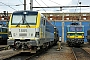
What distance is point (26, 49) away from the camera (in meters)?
15.4

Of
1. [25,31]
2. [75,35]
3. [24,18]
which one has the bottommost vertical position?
[75,35]

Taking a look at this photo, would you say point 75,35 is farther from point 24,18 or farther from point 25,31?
point 25,31

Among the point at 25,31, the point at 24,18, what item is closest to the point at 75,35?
the point at 24,18

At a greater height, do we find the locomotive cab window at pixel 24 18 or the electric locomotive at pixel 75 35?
the locomotive cab window at pixel 24 18

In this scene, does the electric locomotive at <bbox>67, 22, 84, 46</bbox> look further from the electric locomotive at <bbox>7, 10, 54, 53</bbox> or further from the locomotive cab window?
the locomotive cab window

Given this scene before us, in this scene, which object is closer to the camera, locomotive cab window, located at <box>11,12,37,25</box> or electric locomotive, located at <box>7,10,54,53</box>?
electric locomotive, located at <box>7,10,54,53</box>

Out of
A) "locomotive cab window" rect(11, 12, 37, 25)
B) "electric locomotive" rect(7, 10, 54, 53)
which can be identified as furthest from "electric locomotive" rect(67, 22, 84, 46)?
"locomotive cab window" rect(11, 12, 37, 25)

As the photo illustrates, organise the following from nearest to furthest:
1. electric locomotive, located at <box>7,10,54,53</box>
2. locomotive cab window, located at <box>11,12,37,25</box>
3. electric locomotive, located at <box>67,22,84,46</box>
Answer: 1. electric locomotive, located at <box>7,10,54,53</box>
2. locomotive cab window, located at <box>11,12,37,25</box>
3. electric locomotive, located at <box>67,22,84,46</box>

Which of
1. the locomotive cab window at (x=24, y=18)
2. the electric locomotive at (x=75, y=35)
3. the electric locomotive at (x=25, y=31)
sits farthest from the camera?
the electric locomotive at (x=75, y=35)

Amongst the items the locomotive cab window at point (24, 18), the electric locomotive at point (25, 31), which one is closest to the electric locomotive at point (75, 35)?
the electric locomotive at point (25, 31)

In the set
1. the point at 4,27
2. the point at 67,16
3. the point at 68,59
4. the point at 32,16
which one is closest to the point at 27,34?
the point at 32,16

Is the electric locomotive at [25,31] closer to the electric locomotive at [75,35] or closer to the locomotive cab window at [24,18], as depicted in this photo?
the locomotive cab window at [24,18]

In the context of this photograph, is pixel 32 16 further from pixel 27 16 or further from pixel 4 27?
pixel 4 27

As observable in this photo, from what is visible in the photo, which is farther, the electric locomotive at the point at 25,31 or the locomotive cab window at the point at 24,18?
the locomotive cab window at the point at 24,18
